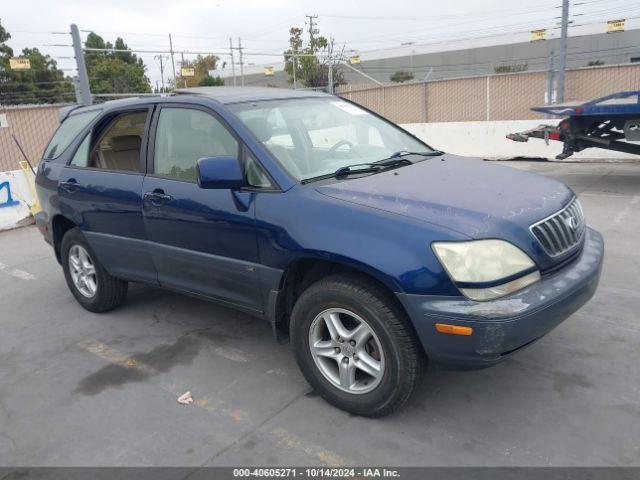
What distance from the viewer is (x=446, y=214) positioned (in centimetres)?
283

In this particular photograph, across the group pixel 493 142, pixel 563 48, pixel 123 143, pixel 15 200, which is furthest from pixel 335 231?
pixel 563 48

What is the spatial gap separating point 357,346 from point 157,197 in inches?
70.3

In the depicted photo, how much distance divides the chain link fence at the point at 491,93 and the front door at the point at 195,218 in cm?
1275

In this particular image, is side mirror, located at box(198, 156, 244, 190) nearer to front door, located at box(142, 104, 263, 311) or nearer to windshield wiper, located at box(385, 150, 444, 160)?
front door, located at box(142, 104, 263, 311)

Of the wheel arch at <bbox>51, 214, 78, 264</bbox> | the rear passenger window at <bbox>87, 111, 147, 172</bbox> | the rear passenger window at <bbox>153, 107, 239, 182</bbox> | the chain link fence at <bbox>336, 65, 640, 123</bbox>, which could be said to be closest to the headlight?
the rear passenger window at <bbox>153, 107, 239, 182</bbox>

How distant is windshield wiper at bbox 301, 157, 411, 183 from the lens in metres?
3.39

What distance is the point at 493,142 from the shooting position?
13.9 meters

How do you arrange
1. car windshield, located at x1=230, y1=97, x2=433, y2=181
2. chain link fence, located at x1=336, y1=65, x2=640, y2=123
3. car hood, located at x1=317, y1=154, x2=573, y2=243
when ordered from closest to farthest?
car hood, located at x1=317, y1=154, x2=573, y2=243, car windshield, located at x1=230, y1=97, x2=433, y2=181, chain link fence, located at x1=336, y1=65, x2=640, y2=123

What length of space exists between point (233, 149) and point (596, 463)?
8.62ft

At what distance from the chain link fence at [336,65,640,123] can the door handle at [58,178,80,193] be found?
12.9m

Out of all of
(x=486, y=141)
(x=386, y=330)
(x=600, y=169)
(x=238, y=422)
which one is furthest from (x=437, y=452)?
(x=486, y=141)

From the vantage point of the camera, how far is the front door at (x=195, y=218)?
11.3 ft

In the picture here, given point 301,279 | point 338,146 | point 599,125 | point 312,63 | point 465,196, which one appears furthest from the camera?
point 312,63

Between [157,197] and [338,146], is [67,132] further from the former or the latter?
[338,146]
